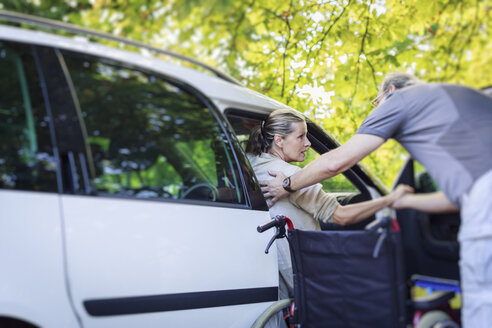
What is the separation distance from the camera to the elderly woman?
83.9 inches

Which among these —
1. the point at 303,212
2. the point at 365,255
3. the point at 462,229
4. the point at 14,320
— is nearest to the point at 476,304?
the point at 462,229

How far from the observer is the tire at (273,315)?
1.93m

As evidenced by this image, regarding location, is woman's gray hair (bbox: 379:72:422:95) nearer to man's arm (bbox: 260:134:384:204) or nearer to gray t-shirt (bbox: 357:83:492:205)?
gray t-shirt (bbox: 357:83:492:205)

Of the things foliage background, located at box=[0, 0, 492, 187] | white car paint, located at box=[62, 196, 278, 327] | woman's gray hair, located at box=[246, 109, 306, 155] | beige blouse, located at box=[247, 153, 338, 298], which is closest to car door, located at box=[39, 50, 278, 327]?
white car paint, located at box=[62, 196, 278, 327]

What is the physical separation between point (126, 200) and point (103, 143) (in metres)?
0.22

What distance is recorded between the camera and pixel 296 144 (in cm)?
252

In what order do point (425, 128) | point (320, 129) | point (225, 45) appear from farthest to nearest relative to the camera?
point (225, 45)
point (320, 129)
point (425, 128)

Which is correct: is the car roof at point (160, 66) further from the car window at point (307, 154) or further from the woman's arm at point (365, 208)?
the woman's arm at point (365, 208)

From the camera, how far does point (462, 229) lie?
→ 1.50 metres

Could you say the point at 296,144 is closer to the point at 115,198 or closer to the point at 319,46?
the point at 319,46

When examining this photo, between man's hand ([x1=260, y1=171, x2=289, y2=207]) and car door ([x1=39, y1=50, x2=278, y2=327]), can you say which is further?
man's hand ([x1=260, y1=171, x2=289, y2=207])

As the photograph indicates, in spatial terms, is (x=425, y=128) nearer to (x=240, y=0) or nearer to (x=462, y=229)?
(x=462, y=229)

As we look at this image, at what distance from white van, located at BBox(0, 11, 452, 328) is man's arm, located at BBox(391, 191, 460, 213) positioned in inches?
26.7

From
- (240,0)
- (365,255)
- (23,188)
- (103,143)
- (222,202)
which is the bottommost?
(365,255)
